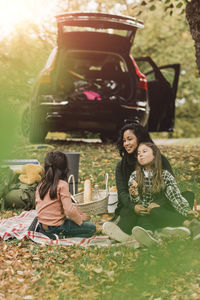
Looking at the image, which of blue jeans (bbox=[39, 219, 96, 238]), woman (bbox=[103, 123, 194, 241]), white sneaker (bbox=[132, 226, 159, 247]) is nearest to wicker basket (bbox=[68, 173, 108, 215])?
woman (bbox=[103, 123, 194, 241])


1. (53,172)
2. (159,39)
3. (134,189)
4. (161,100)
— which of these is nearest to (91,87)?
(161,100)

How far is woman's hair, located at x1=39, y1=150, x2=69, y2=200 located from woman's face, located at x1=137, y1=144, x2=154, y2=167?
0.72 metres

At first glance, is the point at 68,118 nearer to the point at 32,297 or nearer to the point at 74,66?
the point at 74,66

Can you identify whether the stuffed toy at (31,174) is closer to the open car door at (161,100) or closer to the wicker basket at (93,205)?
the wicker basket at (93,205)

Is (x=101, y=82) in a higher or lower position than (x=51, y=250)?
higher

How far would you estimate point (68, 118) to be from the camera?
30.0 ft

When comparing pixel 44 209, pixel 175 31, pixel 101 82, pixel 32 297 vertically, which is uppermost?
pixel 175 31

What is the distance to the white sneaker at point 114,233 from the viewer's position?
151 inches

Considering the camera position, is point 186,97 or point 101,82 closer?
point 101,82

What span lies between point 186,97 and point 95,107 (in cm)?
1350

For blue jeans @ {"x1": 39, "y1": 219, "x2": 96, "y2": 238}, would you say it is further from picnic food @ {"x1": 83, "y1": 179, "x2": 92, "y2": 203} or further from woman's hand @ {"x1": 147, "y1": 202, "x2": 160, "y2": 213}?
picnic food @ {"x1": 83, "y1": 179, "x2": 92, "y2": 203}

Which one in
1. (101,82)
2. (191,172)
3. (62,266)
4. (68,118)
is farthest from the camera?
(101,82)

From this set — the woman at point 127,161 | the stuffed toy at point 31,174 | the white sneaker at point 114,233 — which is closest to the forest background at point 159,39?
the stuffed toy at point 31,174

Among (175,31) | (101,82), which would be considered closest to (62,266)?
(101,82)
